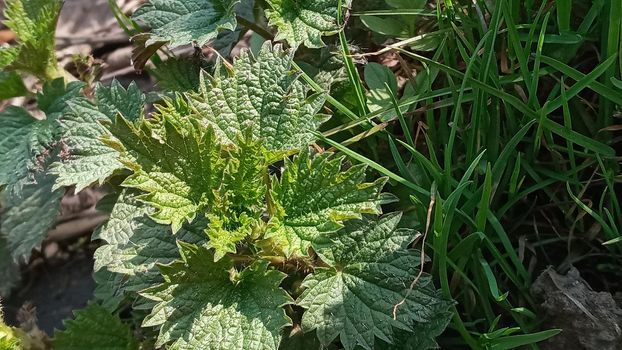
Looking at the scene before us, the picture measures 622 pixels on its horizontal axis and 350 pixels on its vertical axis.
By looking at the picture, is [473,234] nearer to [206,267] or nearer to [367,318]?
[367,318]

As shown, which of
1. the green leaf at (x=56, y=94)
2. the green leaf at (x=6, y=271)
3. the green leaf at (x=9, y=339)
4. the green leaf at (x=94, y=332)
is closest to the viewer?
the green leaf at (x=9, y=339)

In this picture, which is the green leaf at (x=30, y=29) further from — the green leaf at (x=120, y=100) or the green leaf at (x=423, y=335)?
the green leaf at (x=423, y=335)

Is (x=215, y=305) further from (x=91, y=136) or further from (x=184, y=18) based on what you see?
(x=184, y=18)

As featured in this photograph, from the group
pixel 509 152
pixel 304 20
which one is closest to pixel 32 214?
pixel 304 20

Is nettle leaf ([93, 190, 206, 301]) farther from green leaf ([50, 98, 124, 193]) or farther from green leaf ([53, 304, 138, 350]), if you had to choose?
green leaf ([53, 304, 138, 350])

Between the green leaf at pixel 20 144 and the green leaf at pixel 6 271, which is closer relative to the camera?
the green leaf at pixel 20 144

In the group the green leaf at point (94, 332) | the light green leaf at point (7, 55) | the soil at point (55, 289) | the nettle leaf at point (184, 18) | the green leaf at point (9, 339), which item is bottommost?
the soil at point (55, 289)

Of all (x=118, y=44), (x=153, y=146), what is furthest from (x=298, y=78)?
(x=118, y=44)

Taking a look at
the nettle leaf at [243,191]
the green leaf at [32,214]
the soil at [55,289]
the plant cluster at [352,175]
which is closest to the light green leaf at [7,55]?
the plant cluster at [352,175]
